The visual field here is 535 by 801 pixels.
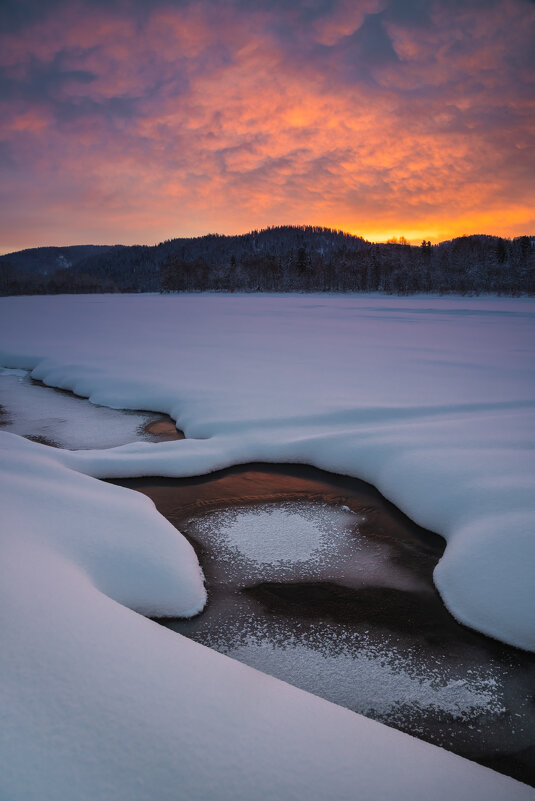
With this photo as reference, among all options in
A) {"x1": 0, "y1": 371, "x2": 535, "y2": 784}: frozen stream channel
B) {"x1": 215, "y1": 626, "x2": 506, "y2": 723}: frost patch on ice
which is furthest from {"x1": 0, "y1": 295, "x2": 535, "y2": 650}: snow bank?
{"x1": 215, "y1": 626, "x2": 506, "y2": 723}: frost patch on ice

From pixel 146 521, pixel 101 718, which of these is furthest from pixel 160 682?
pixel 146 521

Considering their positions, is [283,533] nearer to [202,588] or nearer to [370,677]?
[202,588]

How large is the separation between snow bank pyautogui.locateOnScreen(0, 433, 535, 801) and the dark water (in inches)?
16.6

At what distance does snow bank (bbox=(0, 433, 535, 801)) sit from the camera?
1.40 metres

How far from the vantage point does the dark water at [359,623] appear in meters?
2.26

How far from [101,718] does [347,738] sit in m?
0.90

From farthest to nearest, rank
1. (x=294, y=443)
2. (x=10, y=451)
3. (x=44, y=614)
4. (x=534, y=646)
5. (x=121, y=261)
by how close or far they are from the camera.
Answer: (x=121, y=261) < (x=294, y=443) < (x=10, y=451) < (x=534, y=646) < (x=44, y=614)

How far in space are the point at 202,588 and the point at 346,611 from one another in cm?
98

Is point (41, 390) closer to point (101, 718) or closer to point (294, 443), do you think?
point (294, 443)

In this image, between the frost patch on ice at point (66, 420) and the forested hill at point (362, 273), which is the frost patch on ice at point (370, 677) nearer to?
the frost patch on ice at point (66, 420)

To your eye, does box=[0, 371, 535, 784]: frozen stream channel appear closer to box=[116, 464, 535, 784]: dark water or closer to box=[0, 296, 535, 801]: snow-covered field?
box=[116, 464, 535, 784]: dark water

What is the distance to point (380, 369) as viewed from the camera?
9.62 metres

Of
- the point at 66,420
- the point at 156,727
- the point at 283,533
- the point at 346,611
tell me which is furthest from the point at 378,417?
the point at 156,727

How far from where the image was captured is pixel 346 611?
3.03m
